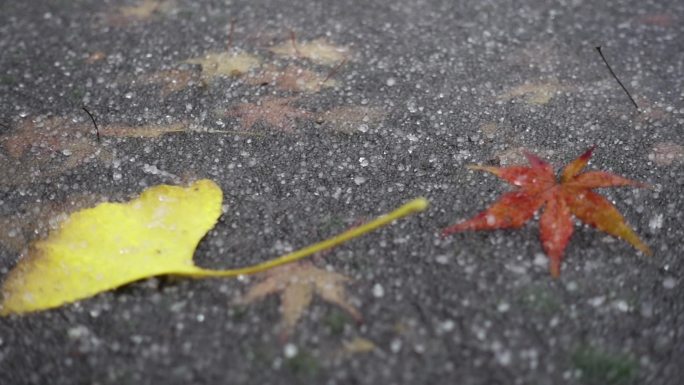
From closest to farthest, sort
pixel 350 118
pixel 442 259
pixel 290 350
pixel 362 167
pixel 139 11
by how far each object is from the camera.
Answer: pixel 290 350 → pixel 442 259 → pixel 362 167 → pixel 350 118 → pixel 139 11

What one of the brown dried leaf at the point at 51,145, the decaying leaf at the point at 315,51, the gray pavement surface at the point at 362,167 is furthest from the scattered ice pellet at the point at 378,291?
the decaying leaf at the point at 315,51

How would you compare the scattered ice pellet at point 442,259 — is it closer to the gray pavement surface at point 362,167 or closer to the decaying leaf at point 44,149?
the gray pavement surface at point 362,167

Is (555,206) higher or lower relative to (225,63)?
higher

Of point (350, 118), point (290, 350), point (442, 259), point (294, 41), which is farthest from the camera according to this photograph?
point (294, 41)

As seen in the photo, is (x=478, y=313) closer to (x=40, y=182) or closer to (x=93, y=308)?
(x=93, y=308)

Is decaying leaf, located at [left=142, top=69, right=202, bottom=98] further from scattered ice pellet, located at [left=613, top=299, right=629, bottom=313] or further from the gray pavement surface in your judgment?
scattered ice pellet, located at [left=613, top=299, right=629, bottom=313]

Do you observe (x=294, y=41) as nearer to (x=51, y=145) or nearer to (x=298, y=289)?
(x=51, y=145)

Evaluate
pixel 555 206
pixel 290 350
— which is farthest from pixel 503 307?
pixel 290 350

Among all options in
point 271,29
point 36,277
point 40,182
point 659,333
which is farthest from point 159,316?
point 271,29
